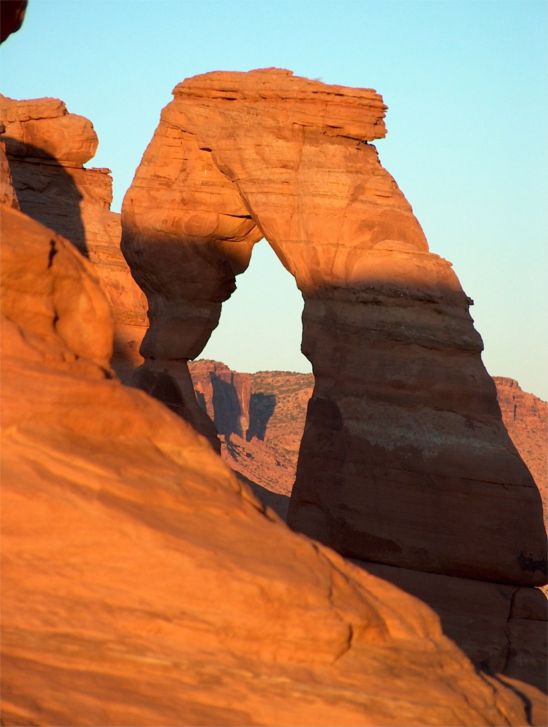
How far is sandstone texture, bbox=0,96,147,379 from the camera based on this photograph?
2862cm

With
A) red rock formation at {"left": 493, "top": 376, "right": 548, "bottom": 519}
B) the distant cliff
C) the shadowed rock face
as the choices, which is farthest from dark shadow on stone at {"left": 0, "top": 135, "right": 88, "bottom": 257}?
red rock formation at {"left": 493, "top": 376, "right": 548, "bottom": 519}

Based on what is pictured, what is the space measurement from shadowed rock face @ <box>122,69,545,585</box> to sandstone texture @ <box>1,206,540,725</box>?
10.3 metres

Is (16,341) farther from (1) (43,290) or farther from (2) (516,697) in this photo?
(2) (516,697)

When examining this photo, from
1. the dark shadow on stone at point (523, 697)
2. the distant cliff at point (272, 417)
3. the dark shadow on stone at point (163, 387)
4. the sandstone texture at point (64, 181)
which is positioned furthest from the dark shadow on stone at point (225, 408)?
the dark shadow on stone at point (523, 697)

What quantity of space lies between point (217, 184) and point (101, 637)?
1638 cm

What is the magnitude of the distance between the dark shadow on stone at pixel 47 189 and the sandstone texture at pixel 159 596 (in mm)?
20879

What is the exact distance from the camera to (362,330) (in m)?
19.5

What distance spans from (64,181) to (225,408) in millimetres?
35027

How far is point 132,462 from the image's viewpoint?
7719 mm

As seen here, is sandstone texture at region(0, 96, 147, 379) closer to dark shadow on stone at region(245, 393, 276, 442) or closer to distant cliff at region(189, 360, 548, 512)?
distant cliff at region(189, 360, 548, 512)

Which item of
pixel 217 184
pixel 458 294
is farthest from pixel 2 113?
pixel 458 294

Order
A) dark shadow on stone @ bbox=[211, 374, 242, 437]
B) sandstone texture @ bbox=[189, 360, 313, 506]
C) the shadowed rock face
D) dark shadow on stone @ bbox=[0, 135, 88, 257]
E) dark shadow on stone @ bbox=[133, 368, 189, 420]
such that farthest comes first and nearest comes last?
dark shadow on stone @ bbox=[211, 374, 242, 437]
sandstone texture @ bbox=[189, 360, 313, 506]
dark shadow on stone @ bbox=[0, 135, 88, 257]
dark shadow on stone @ bbox=[133, 368, 189, 420]
the shadowed rock face

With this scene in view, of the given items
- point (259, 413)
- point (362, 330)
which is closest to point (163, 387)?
point (362, 330)

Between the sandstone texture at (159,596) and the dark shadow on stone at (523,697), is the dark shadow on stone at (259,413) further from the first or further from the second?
the sandstone texture at (159,596)
